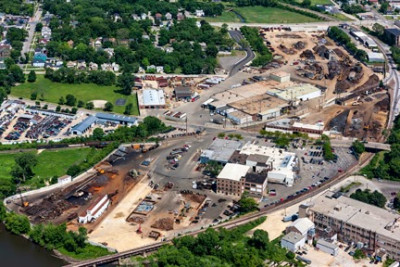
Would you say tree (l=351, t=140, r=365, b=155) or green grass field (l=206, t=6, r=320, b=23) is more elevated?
green grass field (l=206, t=6, r=320, b=23)

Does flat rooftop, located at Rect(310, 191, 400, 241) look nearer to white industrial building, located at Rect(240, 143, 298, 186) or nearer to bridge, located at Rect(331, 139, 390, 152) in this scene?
white industrial building, located at Rect(240, 143, 298, 186)

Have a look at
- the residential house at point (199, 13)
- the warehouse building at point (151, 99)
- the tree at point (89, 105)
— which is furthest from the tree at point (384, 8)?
the tree at point (89, 105)

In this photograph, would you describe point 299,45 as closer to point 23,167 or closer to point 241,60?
point 241,60

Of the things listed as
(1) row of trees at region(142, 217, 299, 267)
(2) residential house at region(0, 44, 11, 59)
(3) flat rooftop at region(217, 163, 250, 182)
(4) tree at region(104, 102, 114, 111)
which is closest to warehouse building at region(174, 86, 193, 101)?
(4) tree at region(104, 102, 114, 111)

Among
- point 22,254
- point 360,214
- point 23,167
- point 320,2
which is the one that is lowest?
point 22,254

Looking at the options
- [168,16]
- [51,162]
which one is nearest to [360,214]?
[51,162]

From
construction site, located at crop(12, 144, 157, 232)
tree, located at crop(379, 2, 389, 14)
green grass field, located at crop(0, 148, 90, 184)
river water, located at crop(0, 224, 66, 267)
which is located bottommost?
river water, located at crop(0, 224, 66, 267)

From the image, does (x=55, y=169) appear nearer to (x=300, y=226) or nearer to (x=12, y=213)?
(x=12, y=213)
